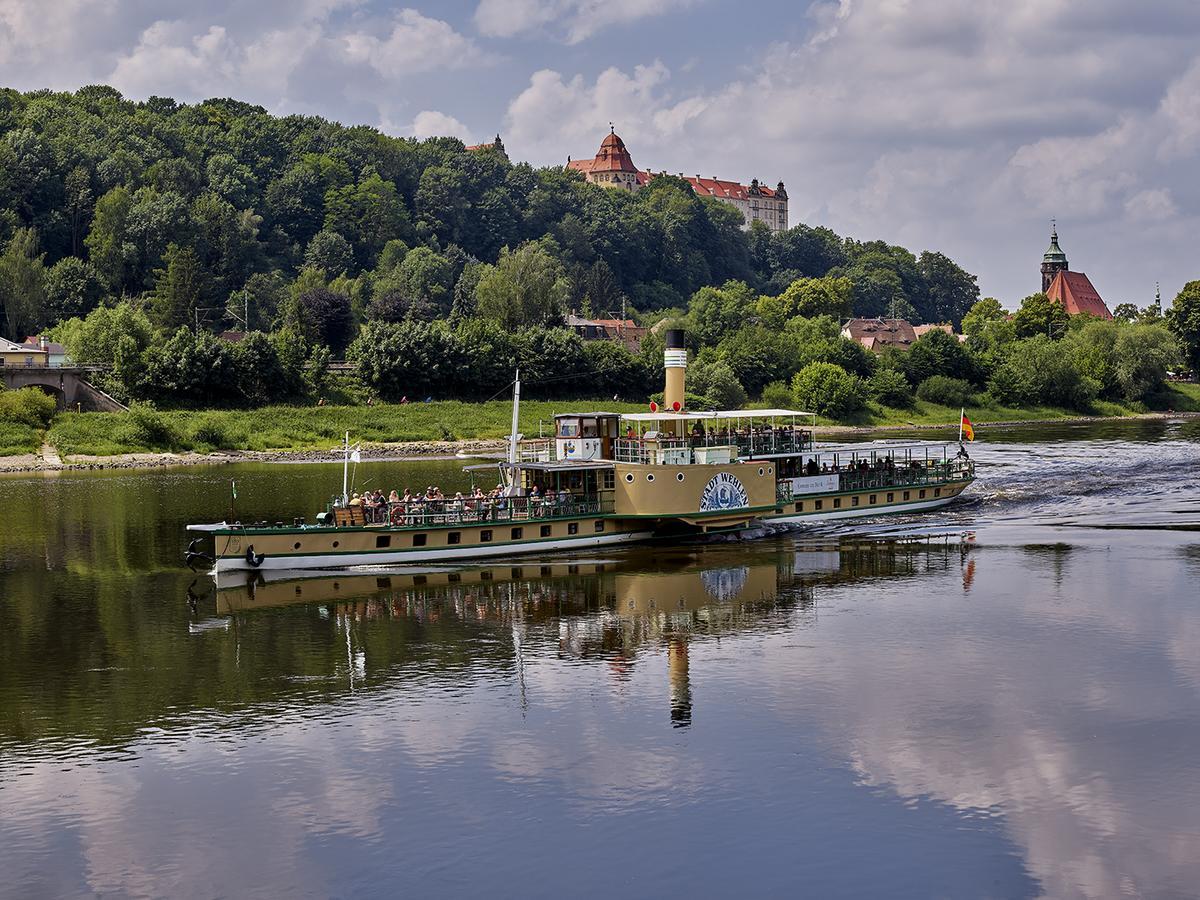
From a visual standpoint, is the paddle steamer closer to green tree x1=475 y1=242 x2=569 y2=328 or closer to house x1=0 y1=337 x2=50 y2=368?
house x1=0 y1=337 x2=50 y2=368

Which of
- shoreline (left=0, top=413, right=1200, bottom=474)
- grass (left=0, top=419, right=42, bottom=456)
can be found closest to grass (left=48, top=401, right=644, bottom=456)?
grass (left=0, top=419, right=42, bottom=456)

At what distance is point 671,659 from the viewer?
38656 millimetres

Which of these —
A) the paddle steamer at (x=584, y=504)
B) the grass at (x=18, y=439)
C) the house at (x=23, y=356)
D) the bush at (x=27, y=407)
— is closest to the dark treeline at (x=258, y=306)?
the house at (x=23, y=356)

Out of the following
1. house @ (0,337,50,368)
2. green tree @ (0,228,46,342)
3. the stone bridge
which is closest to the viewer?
the stone bridge

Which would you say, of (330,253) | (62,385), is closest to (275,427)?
(62,385)

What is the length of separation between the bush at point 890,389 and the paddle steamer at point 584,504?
262 feet

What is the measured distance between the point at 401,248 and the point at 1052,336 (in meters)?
88.1

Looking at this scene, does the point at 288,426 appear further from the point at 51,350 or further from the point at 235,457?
the point at 51,350

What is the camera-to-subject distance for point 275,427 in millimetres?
106062

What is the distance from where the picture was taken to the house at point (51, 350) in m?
117

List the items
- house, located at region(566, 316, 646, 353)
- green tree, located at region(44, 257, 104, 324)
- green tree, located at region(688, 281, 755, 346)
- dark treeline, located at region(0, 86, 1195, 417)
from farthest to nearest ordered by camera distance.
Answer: house, located at region(566, 316, 646, 353) < green tree, located at region(688, 281, 755, 346) < green tree, located at region(44, 257, 104, 324) < dark treeline, located at region(0, 86, 1195, 417)

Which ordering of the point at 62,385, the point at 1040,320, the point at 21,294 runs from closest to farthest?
the point at 62,385 < the point at 21,294 < the point at 1040,320

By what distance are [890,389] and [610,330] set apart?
51.6 m

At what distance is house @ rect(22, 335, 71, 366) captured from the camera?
117 metres
